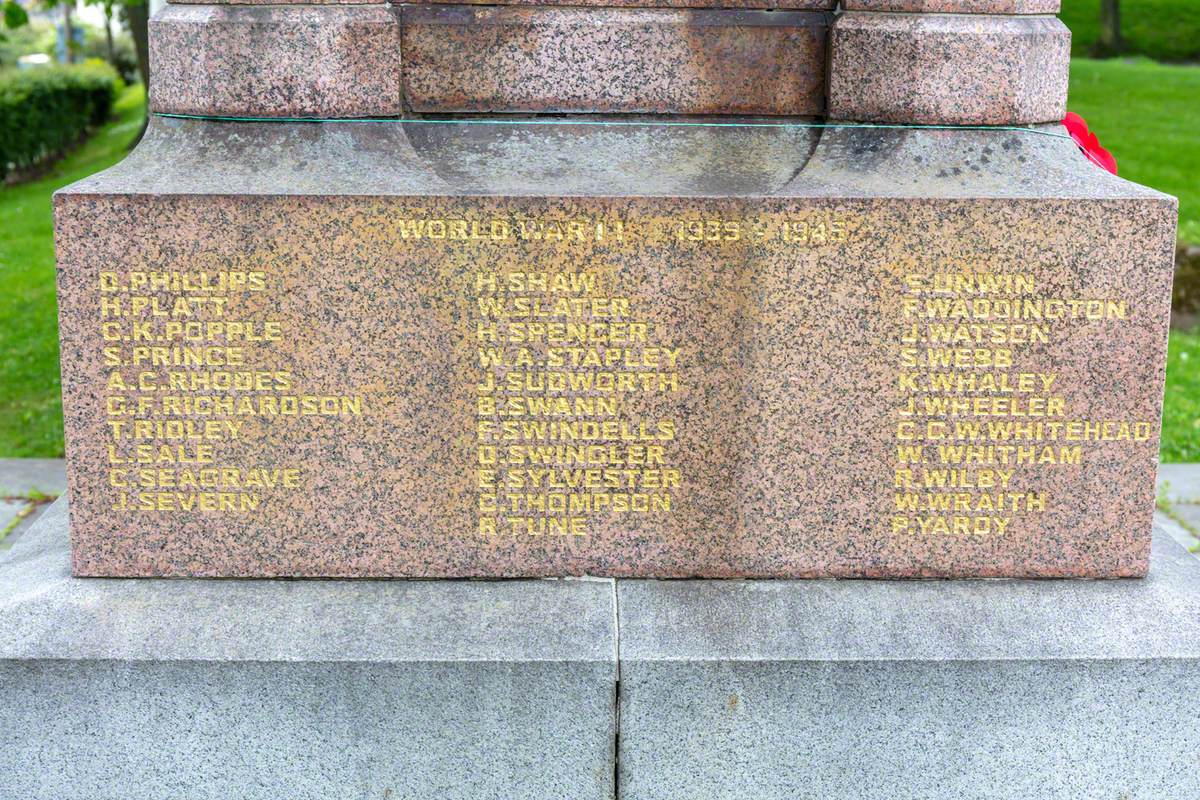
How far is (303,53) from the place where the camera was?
3.59m

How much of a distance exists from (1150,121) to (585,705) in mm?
15242

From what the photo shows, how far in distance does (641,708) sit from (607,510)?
1.89ft

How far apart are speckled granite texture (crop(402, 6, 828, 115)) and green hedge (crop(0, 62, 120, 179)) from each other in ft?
55.3

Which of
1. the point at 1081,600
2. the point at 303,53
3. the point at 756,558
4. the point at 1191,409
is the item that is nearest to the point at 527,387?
the point at 756,558

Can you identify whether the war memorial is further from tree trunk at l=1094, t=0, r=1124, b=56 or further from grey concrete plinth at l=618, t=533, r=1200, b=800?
tree trunk at l=1094, t=0, r=1124, b=56

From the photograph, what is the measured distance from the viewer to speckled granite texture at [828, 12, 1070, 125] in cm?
360

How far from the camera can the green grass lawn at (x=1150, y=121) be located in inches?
508

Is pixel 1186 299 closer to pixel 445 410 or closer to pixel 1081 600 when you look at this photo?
pixel 1081 600

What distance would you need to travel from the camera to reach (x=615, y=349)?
3.53m

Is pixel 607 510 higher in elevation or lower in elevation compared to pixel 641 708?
higher

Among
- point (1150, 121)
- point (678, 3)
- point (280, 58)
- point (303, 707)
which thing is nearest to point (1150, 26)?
point (1150, 121)

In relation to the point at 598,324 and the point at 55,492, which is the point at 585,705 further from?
the point at 55,492

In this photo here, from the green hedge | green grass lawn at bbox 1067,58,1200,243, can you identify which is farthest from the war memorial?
the green hedge

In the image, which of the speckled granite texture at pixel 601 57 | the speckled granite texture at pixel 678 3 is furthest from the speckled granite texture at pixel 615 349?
the speckled granite texture at pixel 678 3
